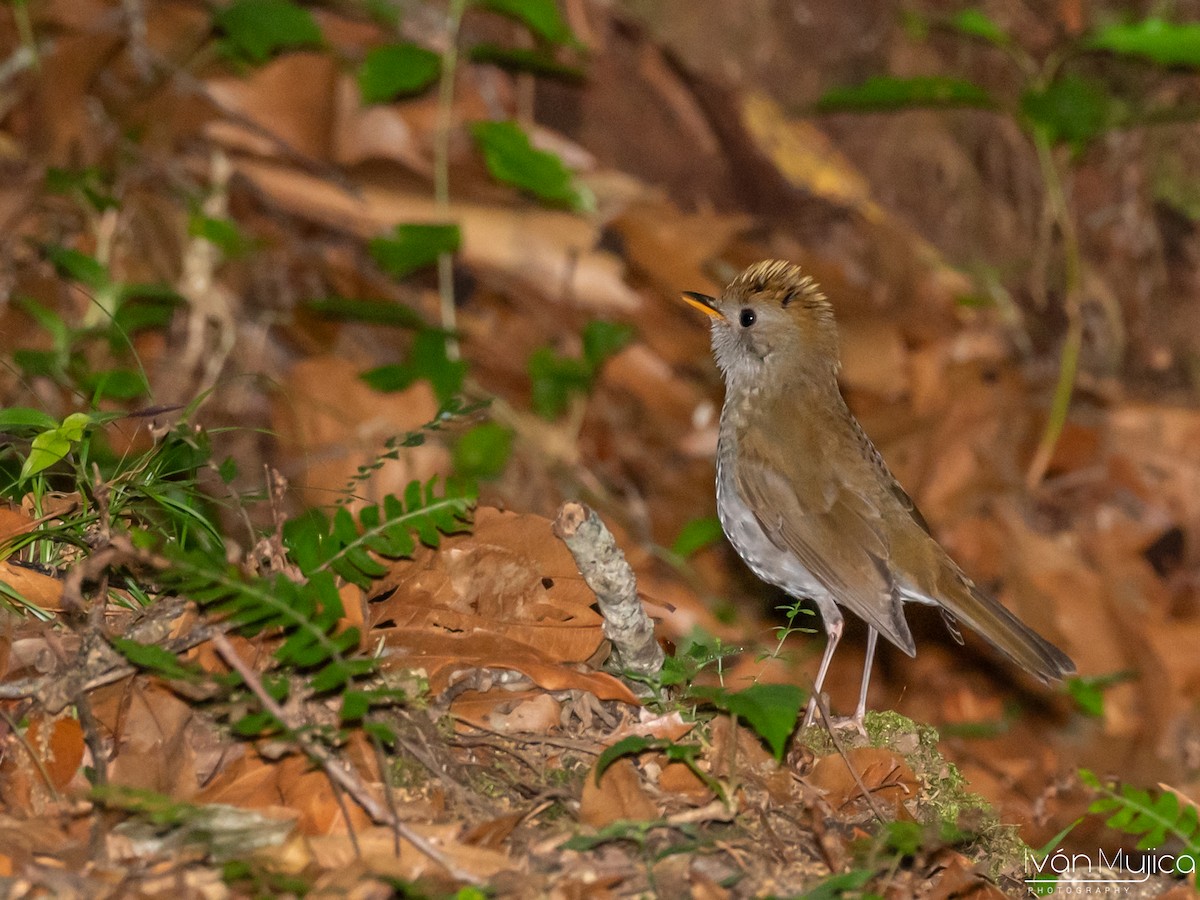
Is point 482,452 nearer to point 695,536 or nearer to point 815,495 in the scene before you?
point 695,536

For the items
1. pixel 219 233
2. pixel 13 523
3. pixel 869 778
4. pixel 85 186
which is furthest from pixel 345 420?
pixel 869 778

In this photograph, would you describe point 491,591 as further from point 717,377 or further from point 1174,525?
point 1174,525

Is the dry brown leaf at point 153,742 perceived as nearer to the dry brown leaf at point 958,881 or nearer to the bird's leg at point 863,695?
the dry brown leaf at point 958,881

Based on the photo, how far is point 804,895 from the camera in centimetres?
287

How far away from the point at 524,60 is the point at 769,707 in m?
5.17

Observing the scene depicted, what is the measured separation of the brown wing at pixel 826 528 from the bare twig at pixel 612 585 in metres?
1.34

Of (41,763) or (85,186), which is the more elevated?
(85,186)

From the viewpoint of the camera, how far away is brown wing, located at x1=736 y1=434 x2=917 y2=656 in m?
4.69

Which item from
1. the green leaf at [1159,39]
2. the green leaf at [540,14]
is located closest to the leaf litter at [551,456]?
the green leaf at [540,14]

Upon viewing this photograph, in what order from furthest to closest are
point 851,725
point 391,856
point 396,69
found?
point 396,69 → point 851,725 → point 391,856

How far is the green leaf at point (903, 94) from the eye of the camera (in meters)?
7.88

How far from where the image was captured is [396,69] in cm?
706

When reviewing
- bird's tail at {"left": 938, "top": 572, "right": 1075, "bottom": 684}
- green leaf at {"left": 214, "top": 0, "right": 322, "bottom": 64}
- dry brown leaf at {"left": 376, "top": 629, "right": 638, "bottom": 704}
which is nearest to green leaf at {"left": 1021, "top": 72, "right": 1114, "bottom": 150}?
green leaf at {"left": 214, "top": 0, "right": 322, "bottom": 64}

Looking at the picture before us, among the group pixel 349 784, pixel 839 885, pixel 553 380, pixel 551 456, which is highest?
pixel 349 784
